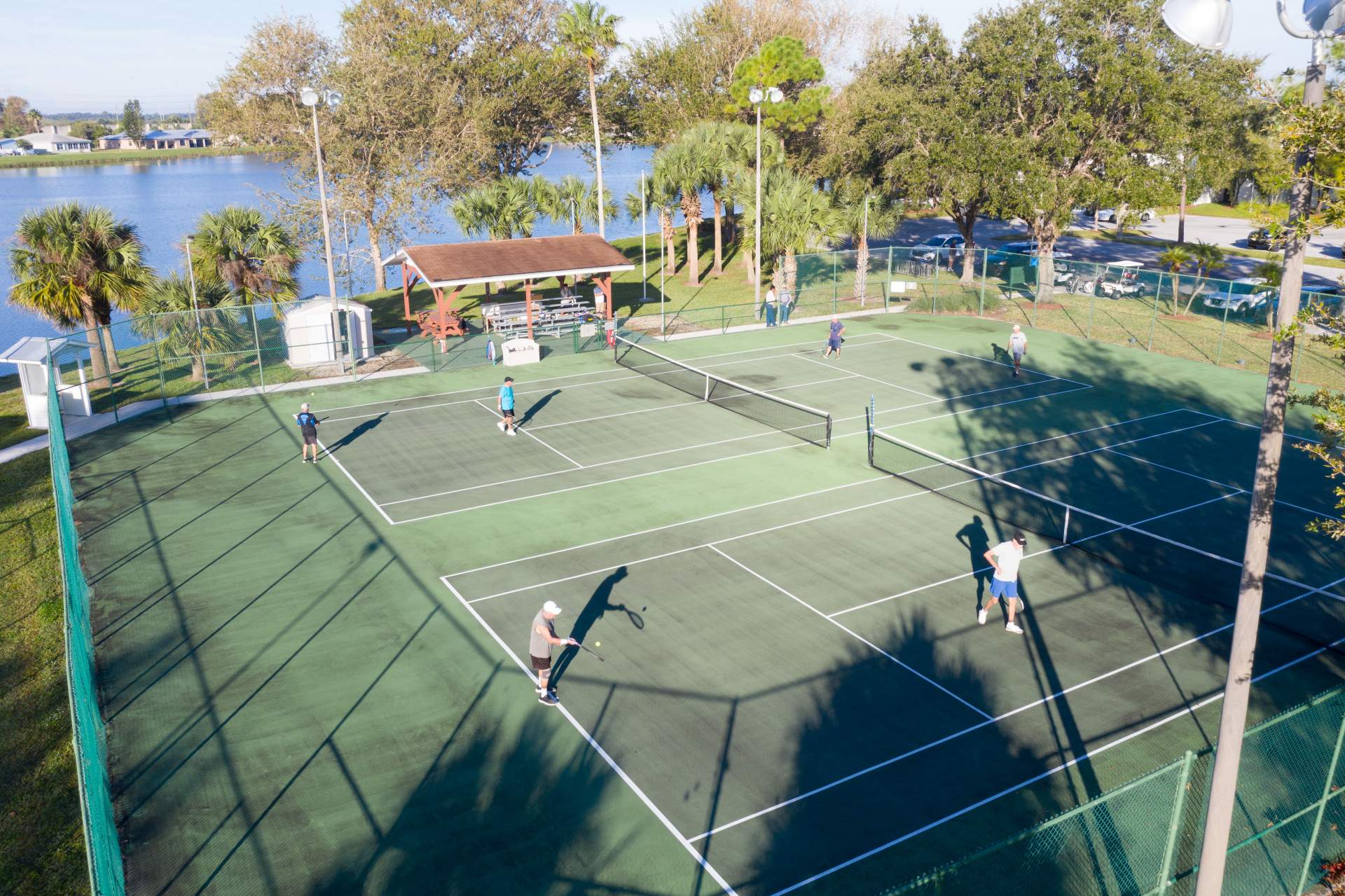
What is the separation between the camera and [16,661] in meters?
16.5

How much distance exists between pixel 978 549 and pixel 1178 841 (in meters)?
9.64

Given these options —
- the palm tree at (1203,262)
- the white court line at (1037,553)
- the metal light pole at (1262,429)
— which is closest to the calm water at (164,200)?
the palm tree at (1203,262)

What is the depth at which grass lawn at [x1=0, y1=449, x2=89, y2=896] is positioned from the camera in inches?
471

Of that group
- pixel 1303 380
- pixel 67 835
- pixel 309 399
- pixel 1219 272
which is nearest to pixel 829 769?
pixel 67 835

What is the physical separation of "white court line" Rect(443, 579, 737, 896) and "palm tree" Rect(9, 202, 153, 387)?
21672 mm

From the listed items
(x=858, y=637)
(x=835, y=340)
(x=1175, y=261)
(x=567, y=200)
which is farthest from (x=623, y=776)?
(x=567, y=200)

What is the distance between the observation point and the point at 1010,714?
49.6 ft

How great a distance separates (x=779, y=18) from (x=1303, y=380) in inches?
1667

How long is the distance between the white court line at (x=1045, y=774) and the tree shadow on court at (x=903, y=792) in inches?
1.1

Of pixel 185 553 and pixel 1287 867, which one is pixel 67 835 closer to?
pixel 185 553

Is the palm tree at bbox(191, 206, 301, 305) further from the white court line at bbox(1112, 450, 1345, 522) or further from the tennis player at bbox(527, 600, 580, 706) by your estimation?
the white court line at bbox(1112, 450, 1345, 522)

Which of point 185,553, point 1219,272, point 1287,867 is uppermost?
point 1219,272

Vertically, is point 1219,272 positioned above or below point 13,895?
above

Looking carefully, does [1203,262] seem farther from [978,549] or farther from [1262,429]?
[1262,429]
